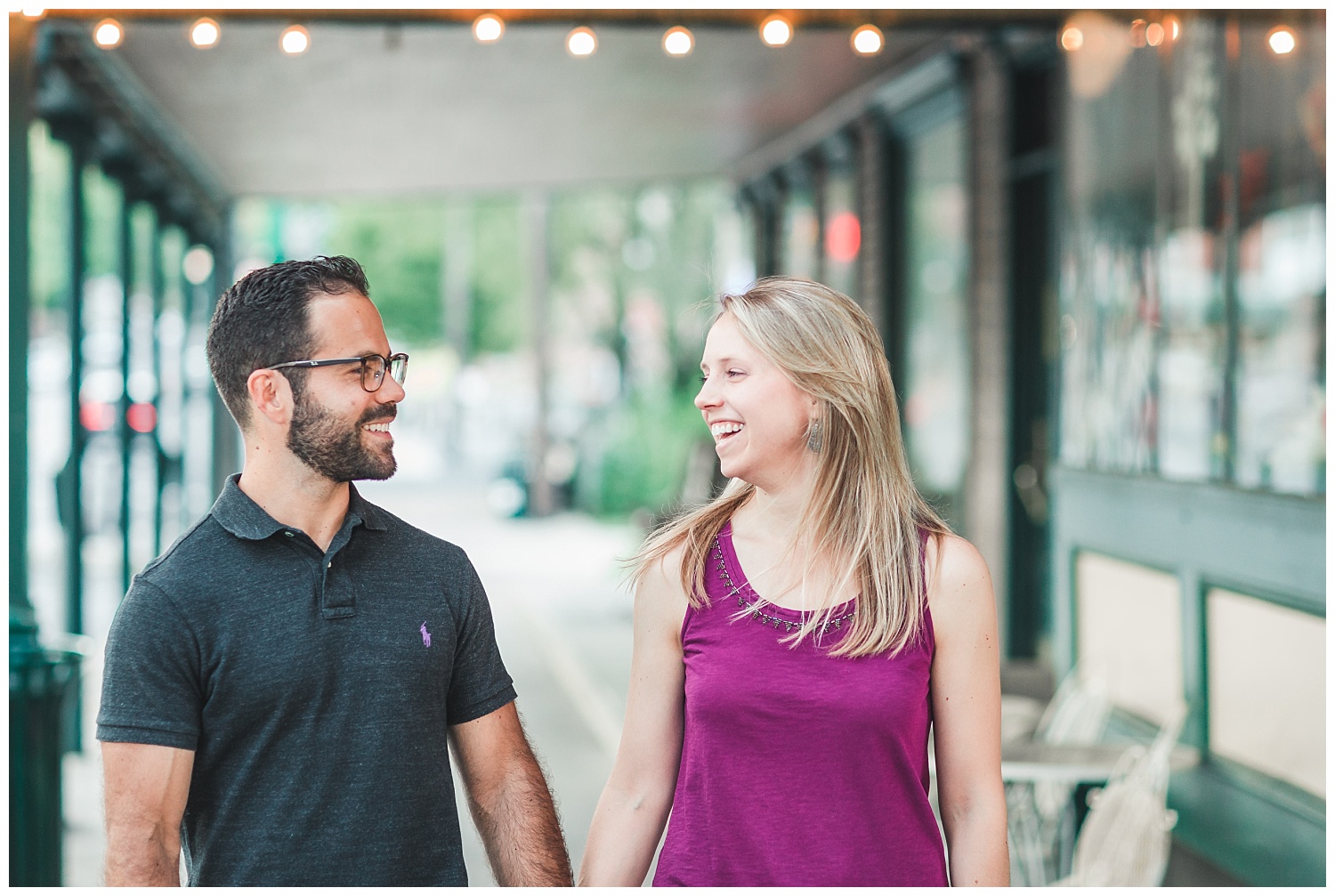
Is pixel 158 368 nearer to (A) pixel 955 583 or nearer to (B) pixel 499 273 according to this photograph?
(A) pixel 955 583

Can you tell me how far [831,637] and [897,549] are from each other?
0.53ft

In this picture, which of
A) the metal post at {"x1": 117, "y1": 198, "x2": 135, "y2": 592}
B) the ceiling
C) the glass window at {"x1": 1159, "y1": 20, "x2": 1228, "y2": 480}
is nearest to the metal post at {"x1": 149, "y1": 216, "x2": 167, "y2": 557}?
the ceiling

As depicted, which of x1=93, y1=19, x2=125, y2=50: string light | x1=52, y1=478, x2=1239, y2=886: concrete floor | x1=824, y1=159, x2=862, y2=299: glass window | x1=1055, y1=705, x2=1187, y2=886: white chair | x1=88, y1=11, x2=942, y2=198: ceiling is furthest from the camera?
x1=824, y1=159, x2=862, y2=299: glass window

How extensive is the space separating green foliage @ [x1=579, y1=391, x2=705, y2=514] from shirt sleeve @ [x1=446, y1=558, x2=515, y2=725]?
40.7 ft

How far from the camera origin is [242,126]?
8.81 meters

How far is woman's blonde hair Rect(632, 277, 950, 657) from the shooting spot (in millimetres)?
1891

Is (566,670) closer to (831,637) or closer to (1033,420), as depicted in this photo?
(1033,420)

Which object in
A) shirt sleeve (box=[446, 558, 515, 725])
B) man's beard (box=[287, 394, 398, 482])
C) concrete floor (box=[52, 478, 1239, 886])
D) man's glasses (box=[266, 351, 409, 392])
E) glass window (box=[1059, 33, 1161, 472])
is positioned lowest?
concrete floor (box=[52, 478, 1239, 886])

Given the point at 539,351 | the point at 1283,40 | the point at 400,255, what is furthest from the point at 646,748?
the point at 400,255

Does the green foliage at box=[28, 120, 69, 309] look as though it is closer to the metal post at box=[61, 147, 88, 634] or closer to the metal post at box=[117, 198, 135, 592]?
the metal post at box=[61, 147, 88, 634]

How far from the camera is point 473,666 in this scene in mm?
2014

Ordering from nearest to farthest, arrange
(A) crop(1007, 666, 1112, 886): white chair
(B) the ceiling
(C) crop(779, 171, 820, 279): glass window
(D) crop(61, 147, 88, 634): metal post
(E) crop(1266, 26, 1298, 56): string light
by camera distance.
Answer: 1. (A) crop(1007, 666, 1112, 886): white chair
2. (E) crop(1266, 26, 1298, 56): string light
3. (B) the ceiling
4. (D) crop(61, 147, 88, 634): metal post
5. (C) crop(779, 171, 820, 279): glass window

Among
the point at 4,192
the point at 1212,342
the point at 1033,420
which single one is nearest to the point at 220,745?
the point at 4,192

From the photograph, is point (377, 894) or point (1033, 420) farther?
point (1033, 420)
